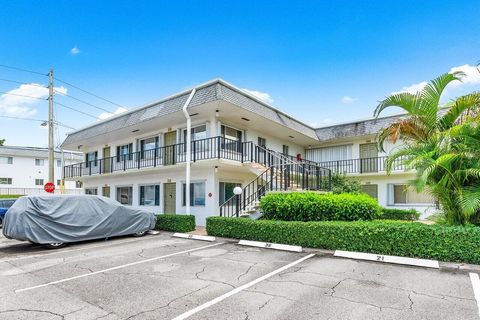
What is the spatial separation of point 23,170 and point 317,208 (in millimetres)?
40658

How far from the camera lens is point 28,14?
44.2 ft

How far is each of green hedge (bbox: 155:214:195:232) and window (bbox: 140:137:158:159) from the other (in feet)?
16.3

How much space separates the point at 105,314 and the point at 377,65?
13.0m

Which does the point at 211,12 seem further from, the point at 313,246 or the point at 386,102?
the point at 313,246

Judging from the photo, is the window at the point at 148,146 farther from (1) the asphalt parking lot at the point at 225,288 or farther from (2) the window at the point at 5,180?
(2) the window at the point at 5,180

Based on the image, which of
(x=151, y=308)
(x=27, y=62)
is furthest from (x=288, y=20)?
(x=27, y=62)

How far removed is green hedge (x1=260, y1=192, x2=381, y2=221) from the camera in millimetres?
10141

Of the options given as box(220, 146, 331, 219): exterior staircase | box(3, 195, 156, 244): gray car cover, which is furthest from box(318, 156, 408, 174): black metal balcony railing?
box(3, 195, 156, 244): gray car cover

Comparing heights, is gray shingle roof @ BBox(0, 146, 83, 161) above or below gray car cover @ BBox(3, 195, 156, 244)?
above

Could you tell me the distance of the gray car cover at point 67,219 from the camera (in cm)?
938

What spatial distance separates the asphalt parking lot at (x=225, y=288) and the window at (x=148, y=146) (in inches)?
377

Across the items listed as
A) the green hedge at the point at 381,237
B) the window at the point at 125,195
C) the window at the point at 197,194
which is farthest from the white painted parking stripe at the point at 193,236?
the window at the point at 125,195

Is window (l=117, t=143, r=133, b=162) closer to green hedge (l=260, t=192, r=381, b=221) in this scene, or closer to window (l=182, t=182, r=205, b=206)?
window (l=182, t=182, r=205, b=206)

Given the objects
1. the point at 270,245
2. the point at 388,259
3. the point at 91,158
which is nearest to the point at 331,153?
the point at 270,245
